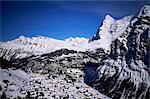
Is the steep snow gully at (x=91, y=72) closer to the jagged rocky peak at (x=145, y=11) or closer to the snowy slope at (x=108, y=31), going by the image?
the jagged rocky peak at (x=145, y=11)

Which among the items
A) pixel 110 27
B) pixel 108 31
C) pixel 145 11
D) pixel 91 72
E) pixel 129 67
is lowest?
pixel 129 67

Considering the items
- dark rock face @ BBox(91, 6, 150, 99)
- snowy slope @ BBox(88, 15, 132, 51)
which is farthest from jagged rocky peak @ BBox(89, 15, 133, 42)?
dark rock face @ BBox(91, 6, 150, 99)

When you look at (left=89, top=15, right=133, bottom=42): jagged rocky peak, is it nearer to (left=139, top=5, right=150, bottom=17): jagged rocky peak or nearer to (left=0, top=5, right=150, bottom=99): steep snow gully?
(left=0, top=5, right=150, bottom=99): steep snow gully

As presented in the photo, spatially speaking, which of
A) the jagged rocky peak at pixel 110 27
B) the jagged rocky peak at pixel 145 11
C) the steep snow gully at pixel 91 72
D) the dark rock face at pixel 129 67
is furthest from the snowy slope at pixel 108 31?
the jagged rocky peak at pixel 145 11

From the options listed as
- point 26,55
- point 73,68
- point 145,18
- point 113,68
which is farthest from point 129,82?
point 26,55

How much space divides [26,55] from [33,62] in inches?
1626

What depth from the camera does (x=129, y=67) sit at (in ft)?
Result: 331

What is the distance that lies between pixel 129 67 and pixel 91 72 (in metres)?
36.3

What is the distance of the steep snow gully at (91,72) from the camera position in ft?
231

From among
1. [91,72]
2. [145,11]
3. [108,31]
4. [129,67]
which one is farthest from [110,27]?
[129,67]

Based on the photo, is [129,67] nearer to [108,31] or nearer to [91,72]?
[91,72]

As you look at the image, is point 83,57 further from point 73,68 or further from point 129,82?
point 129,82

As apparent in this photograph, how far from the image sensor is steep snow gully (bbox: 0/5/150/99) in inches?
2771

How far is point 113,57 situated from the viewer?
118 m
